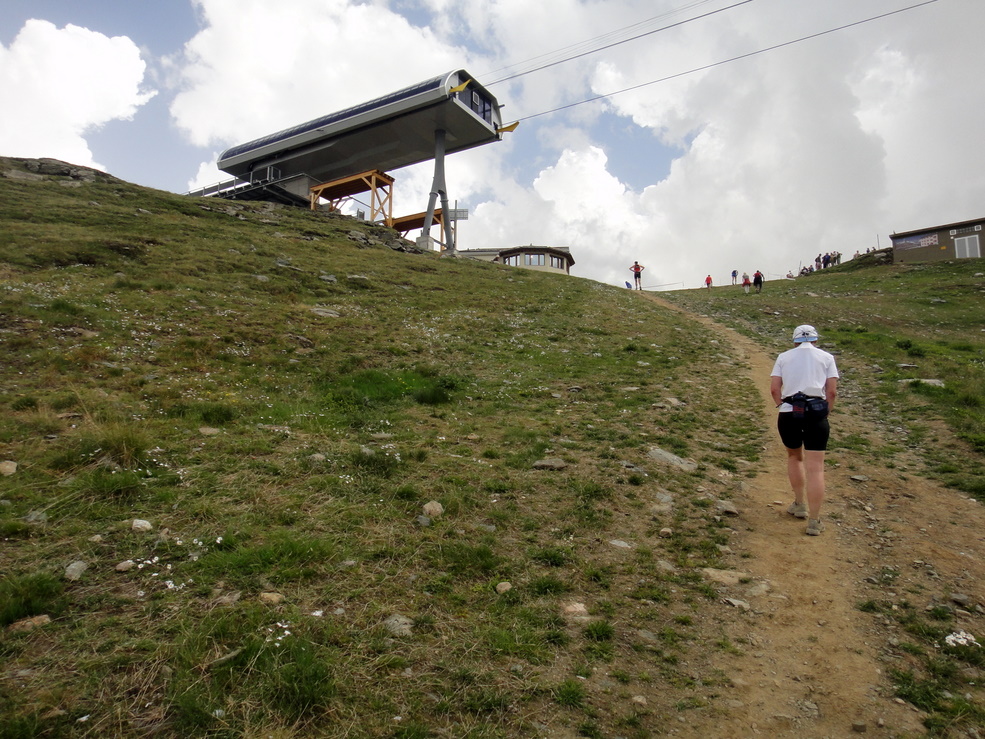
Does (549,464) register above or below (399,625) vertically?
above

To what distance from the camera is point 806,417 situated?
7.19m

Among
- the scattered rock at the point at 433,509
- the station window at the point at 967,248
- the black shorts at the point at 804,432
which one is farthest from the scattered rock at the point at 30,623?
the station window at the point at 967,248

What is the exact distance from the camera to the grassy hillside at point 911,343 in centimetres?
941

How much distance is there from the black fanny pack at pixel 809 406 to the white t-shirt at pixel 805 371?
0.05 meters

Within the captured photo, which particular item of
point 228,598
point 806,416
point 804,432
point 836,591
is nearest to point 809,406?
point 806,416

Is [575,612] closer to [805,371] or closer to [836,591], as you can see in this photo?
[836,591]

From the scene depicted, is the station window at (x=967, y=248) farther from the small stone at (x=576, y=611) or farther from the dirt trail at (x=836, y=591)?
the small stone at (x=576, y=611)

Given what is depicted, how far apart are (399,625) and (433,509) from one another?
2101mm

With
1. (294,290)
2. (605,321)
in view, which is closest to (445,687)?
(294,290)

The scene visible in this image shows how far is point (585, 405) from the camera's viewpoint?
11.9m

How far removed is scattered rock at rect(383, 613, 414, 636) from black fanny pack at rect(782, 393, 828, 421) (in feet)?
18.5

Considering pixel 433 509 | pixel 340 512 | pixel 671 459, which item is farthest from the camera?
pixel 671 459

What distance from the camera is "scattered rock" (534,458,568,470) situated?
830cm

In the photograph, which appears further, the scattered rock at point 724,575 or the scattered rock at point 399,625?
the scattered rock at point 724,575
